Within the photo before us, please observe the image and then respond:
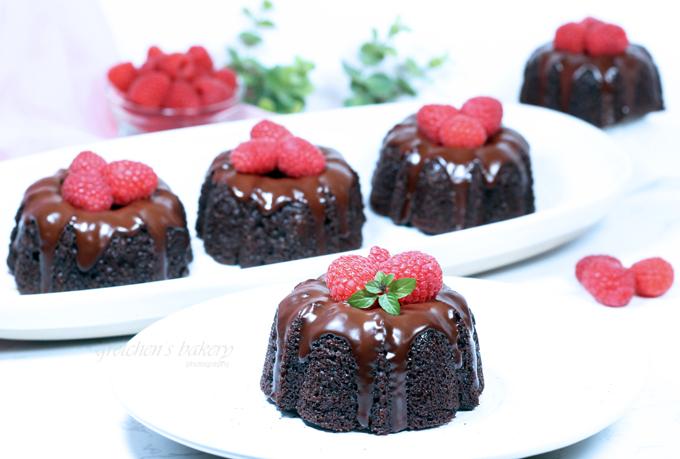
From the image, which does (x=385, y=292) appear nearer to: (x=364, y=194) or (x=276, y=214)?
(x=276, y=214)

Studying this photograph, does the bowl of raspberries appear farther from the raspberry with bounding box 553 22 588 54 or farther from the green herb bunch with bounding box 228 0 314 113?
the raspberry with bounding box 553 22 588 54

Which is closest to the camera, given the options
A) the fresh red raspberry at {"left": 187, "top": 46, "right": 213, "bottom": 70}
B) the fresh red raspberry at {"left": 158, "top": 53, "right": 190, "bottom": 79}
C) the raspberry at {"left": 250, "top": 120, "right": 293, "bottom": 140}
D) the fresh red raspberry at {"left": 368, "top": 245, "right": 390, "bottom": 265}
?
the fresh red raspberry at {"left": 368, "top": 245, "right": 390, "bottom": 265}

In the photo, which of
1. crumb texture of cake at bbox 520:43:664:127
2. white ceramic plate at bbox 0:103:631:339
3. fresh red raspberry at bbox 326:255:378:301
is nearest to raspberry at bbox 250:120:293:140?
white ceramic plate at bbox 0:103:631:339

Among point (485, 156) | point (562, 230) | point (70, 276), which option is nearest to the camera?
point (70, 276)

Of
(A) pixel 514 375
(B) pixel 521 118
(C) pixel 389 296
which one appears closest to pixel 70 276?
(C) pixel 389 296

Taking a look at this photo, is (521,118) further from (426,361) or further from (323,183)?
(426,361)

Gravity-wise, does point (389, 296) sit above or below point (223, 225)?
above
